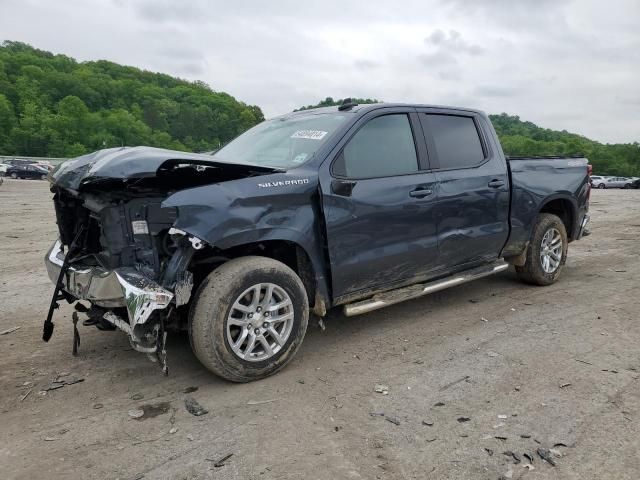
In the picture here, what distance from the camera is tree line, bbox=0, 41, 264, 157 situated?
261 feet

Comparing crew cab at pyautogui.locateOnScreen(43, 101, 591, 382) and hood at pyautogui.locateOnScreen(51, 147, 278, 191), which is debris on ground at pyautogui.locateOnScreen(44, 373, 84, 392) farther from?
hood at pyautogui.locateOnScreen(51, 147, 278, 191)

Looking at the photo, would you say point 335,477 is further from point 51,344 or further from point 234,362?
point 51,344

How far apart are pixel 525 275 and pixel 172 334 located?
3.85 m

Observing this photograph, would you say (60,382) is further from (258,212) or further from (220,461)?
(258,212)

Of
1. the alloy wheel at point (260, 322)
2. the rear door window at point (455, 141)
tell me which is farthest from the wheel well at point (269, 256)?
the rear door window at point (455, 141)

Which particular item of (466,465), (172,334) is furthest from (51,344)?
(466,465)

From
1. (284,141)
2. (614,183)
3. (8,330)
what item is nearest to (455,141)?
(284,141)

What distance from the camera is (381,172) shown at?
13.5 ft

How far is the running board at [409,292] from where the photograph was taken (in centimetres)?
397

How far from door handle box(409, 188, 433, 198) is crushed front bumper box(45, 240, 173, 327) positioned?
2.13 m

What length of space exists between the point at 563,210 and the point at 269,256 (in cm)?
398

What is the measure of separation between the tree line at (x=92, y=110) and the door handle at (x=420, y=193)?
232 feet

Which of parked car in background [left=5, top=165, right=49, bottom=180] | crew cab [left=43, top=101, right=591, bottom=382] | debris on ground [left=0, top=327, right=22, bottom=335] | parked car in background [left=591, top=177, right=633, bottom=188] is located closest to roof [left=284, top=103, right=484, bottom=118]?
crew cab [left=43, top=101, right=591, bottom=382]

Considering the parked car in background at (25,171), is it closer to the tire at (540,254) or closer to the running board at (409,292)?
the tire at (540,254)
